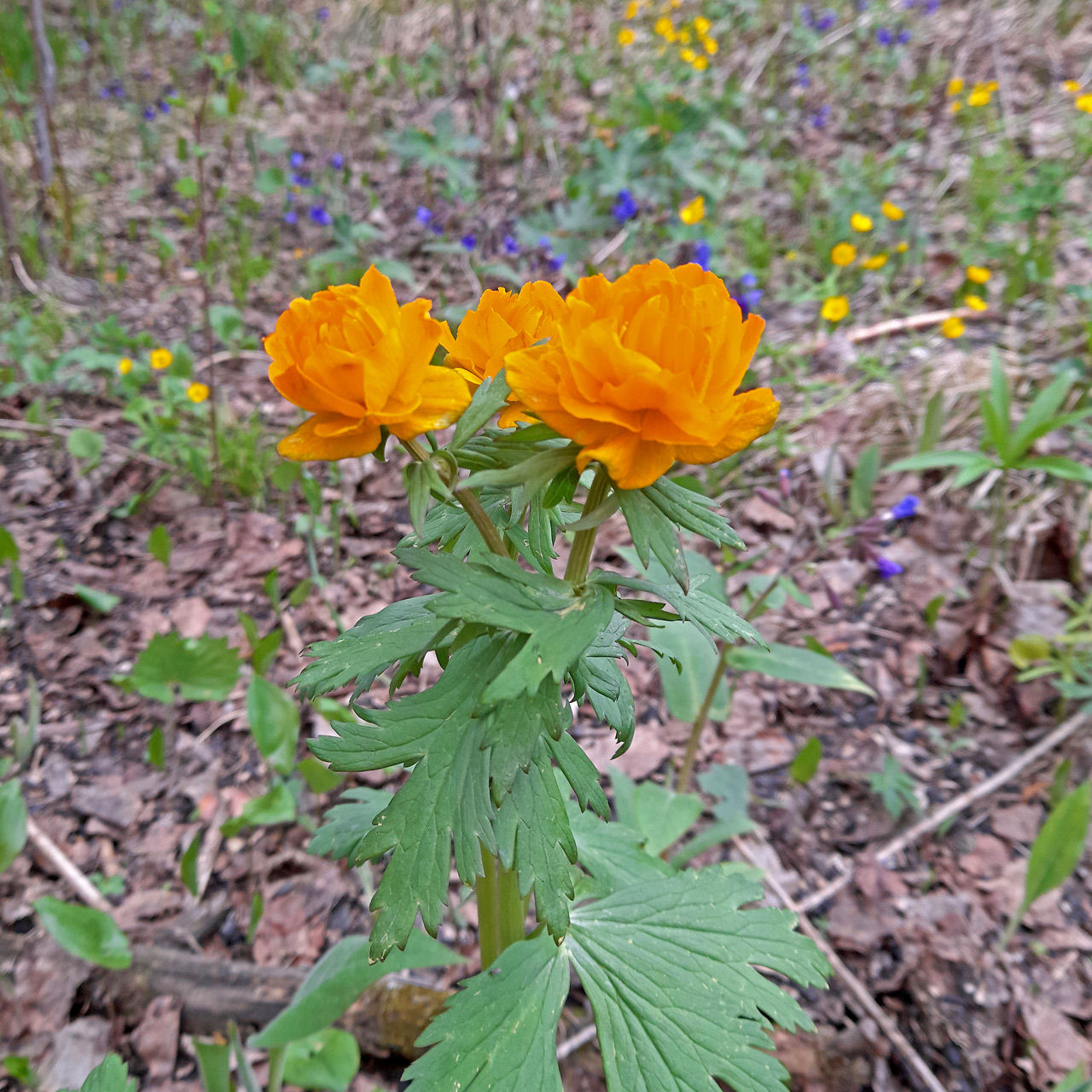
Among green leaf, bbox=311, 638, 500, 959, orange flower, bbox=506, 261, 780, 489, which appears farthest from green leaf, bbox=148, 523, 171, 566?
orange flower, bbox=506, 261, 780, 489

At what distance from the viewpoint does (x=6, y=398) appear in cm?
295

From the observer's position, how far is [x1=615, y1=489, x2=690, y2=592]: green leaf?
70cm

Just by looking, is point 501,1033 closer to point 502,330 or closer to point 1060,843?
point 502,330

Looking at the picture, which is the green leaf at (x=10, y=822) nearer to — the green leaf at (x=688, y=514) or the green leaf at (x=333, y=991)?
the green leaf at (x=333, y=991)

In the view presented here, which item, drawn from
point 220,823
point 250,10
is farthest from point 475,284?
point 250,10

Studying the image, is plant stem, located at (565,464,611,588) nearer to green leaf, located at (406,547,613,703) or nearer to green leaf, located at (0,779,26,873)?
green leaf, located at (406,547,613,703)


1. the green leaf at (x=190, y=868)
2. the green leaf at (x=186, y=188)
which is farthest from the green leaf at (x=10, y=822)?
the green leaf at (x=186, y=188)

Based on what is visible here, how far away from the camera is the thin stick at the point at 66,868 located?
167cm

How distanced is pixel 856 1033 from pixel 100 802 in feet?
5.76

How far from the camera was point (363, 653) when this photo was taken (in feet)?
2.63

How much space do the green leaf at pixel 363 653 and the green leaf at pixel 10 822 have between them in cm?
106

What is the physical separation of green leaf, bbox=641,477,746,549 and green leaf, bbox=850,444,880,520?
182 cm

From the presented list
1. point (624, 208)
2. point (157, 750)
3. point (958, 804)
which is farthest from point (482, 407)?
point (624, 208)

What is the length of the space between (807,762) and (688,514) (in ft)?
4.16
